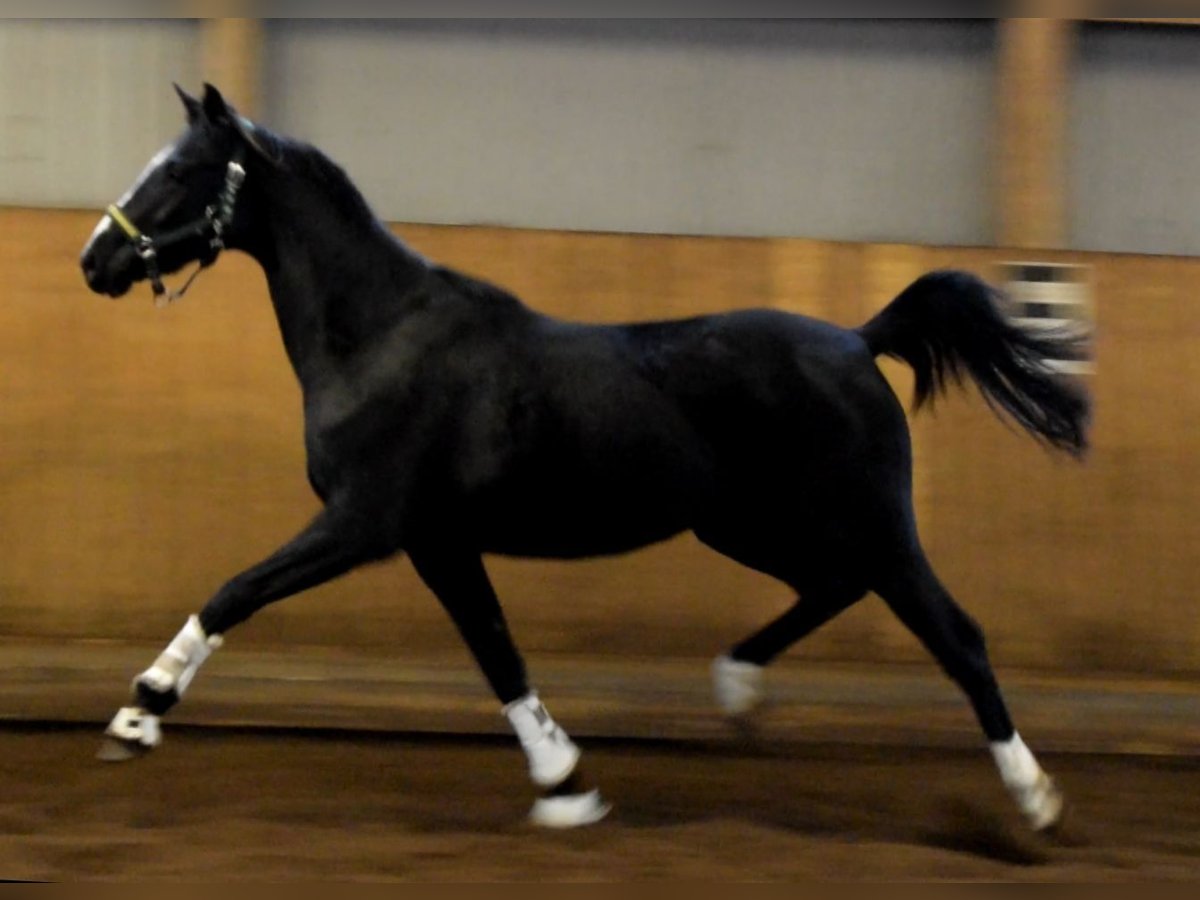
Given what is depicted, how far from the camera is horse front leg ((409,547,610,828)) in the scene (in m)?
3.62

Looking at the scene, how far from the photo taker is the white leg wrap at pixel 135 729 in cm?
321

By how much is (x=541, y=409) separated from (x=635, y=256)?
2.61 meters

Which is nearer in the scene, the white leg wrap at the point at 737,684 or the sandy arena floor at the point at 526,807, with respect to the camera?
the sandy arena floor at the point at 526,807

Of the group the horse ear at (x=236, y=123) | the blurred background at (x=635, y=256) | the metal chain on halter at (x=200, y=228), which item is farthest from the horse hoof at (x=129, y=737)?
the blurred background at (x=635, y=256)

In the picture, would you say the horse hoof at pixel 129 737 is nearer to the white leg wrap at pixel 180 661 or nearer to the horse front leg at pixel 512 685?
the white leg wrap at pixel 180 661

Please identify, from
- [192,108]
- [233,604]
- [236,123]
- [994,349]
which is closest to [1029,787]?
[994,349]

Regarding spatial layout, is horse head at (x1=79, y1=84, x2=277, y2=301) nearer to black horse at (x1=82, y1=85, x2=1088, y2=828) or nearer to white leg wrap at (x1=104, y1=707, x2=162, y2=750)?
black horse at (x1=82, y1=85, x2=1088, y2=828)

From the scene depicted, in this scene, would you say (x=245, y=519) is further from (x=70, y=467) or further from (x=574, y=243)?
(x=574, y=243)

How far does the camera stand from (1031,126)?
6168 millimetres

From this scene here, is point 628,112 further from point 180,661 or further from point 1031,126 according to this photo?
Answer: point 180,661

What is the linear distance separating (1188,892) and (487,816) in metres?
1.82

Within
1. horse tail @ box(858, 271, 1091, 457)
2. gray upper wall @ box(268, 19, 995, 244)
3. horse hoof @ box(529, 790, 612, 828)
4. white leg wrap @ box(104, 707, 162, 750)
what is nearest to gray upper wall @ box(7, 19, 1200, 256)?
gray upper wall @ box(268, 19, 995, 244)

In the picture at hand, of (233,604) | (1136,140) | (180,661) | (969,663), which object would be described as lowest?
(969,663)

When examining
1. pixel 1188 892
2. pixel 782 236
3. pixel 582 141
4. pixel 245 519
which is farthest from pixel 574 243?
pixel 1188 892
